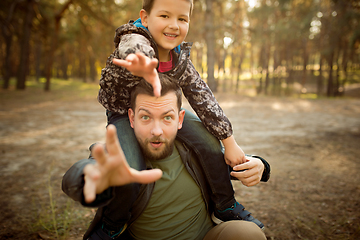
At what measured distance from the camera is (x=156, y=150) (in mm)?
1798

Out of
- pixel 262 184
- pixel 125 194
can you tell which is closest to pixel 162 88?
pixel 125 194

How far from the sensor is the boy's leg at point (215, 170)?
202 cm

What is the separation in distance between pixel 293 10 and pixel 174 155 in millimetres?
26932

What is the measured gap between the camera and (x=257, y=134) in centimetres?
688

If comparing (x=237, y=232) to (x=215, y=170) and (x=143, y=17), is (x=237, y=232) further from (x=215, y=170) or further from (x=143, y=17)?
(x=143, y=17)

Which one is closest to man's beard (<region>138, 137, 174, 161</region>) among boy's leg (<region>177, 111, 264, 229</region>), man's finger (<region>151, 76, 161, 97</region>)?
boy's leg (<region>177, 111, 264, 229</region>)

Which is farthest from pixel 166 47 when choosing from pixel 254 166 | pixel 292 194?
pixel 292 194

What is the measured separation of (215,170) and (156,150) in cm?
57

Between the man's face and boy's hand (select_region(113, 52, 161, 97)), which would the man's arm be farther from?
the man's face

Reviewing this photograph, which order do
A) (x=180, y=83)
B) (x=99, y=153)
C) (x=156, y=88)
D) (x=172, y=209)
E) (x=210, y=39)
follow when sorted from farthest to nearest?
(x=210, y=39) < (x=180, y=83) < (x=172, y=209) < (x=156, y=88) < (x=99, y=153)

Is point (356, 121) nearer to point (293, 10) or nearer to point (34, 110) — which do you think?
point (34, 110)

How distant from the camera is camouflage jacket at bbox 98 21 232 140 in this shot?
1.83 meters

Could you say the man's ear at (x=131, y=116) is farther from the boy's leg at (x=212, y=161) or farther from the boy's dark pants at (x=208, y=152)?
the boy's leg at (x=212, y=161)

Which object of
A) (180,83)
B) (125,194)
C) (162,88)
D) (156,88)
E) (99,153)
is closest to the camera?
(99,153)
